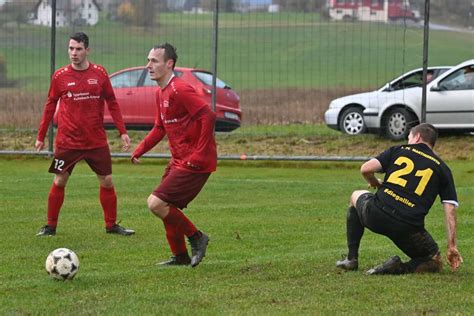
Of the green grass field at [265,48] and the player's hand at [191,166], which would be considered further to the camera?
the green grass field at [265,48]

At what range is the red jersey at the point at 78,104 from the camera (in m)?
12.3

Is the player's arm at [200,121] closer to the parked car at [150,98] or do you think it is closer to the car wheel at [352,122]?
the parked car at [150,98]

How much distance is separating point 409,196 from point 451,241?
1.62 feet

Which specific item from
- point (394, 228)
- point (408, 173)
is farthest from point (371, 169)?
point (394, 228)

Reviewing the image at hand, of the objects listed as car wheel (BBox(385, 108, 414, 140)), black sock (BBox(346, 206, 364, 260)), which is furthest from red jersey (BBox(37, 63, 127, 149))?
car wheel (BBox(385, 108, 414, 140))

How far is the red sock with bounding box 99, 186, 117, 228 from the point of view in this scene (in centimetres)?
1232

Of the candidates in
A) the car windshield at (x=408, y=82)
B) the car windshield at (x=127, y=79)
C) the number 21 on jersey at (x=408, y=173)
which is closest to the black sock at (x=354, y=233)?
the number 21 on jersey at (x=408, y=173)

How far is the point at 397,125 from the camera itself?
2022 cm

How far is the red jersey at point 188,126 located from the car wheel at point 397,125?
10586 mm

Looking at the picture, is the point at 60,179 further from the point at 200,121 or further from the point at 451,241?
the point at 451,241

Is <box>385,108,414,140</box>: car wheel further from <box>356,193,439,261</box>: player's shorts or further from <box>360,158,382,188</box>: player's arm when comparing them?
<box>360,158,382,188</box>: player's arm

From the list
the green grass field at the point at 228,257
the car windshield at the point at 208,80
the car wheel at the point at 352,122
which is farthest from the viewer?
the car wheel at the point at 352,122

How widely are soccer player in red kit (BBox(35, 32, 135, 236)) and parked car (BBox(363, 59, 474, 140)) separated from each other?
8.62m

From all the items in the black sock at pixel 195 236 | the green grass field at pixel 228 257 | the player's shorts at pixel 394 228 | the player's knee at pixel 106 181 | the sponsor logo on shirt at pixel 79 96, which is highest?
the sponsor logo on shirt at pixel 79 96
